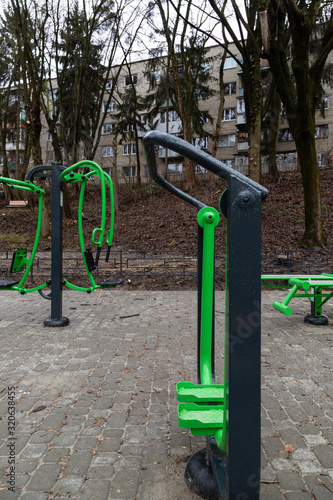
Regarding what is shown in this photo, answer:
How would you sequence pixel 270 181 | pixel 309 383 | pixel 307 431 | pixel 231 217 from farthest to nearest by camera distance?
pixel 270 181 → pixel 309 383 → pixel 307 431 → pixel 231 217

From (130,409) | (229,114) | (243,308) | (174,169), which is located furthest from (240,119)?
(243,308)

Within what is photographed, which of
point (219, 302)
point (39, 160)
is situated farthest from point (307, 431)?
point (39, 160)

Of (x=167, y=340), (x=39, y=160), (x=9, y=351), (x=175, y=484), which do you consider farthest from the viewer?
(x=39, y=160)

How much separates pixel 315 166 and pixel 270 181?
11116 mm

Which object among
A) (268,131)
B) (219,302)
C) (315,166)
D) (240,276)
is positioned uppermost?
(268,131)

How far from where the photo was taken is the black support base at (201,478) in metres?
2.10

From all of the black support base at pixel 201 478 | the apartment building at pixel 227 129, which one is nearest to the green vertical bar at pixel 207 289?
the black support base at pixel 201 478

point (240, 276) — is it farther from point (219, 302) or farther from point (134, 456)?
point (219, 302)

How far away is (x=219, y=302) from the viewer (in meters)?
8.02

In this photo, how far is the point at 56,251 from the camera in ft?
19.3

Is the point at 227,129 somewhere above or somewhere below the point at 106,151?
A: above

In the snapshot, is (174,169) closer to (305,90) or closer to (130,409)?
(305,90)

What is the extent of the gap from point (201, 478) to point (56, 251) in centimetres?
433

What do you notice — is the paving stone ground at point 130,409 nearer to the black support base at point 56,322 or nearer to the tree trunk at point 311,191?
the black support base at point 56,322
